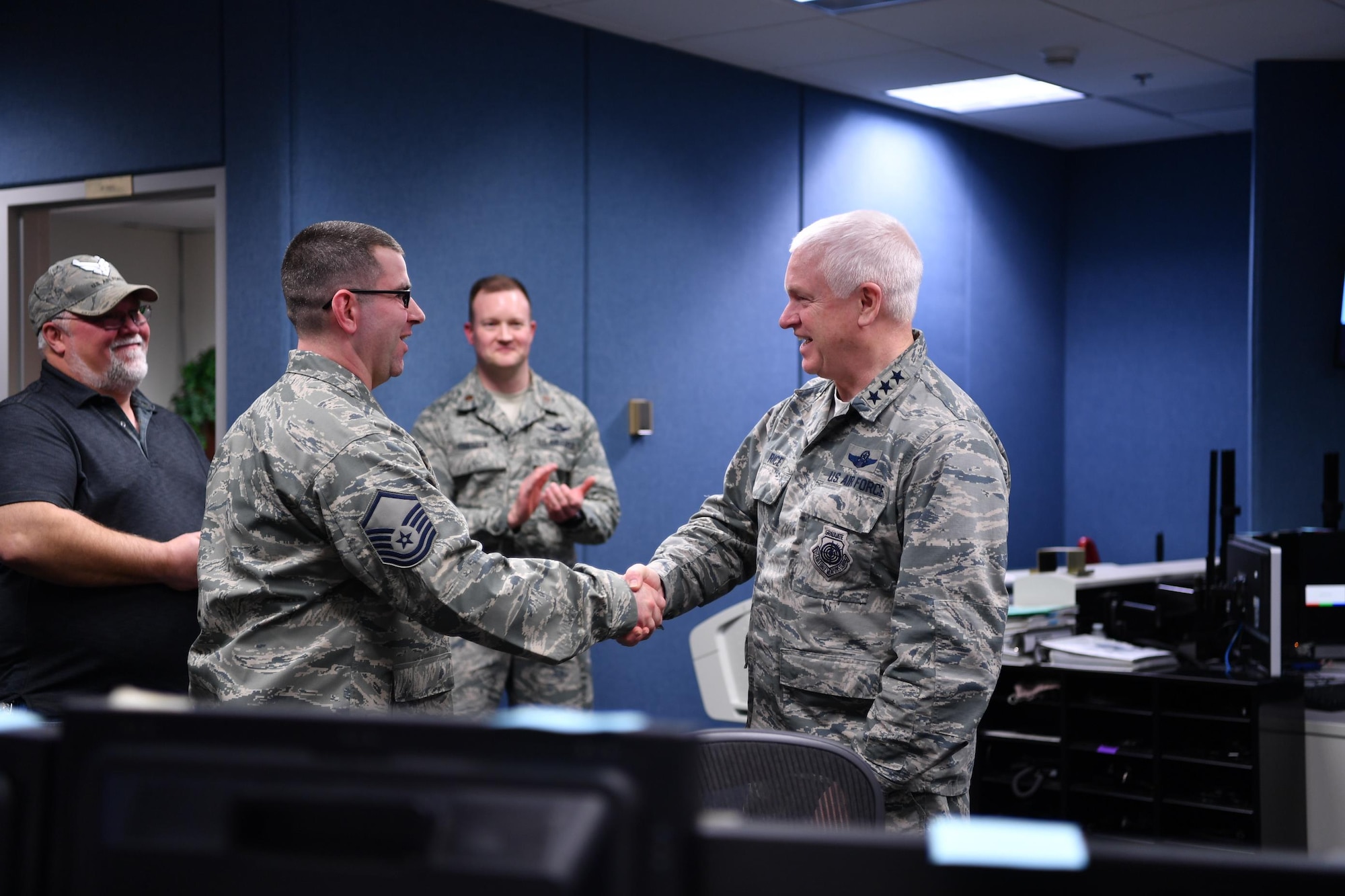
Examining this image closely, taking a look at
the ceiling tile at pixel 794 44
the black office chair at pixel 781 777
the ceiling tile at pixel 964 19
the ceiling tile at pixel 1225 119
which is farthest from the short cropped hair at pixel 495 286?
the ceiling tile at pixel 1225 119

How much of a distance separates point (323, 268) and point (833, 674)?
994mm

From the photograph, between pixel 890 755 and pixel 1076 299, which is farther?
pixel 1076 299

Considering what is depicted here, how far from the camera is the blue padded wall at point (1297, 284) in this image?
553 centimetres

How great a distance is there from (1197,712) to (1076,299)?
15.7 ft

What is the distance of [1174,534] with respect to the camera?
7496 mm

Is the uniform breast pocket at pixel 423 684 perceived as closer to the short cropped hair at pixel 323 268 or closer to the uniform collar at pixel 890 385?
the short cropped hair at pixel 323 268

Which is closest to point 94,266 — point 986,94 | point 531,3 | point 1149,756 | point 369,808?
point 531,3

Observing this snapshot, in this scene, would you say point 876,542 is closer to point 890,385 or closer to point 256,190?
point 890,385

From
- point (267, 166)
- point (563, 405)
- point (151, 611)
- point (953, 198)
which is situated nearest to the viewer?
point (151, 611)

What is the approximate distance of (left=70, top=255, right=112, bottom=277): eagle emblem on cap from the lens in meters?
2.73

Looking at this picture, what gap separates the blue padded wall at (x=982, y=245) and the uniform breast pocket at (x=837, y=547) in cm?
398

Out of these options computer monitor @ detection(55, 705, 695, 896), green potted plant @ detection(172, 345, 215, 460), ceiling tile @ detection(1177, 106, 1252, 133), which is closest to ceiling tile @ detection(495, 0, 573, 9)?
ceiling tile @ detection(1177, 106, 1252, 133)

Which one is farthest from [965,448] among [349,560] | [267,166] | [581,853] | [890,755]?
[267,166]

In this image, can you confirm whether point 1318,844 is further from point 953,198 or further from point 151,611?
point 953,198
